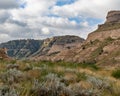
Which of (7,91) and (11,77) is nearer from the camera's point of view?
(7,91)

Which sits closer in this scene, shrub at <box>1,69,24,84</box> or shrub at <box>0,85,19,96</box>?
shrub at <box>0,85,19,96</box>

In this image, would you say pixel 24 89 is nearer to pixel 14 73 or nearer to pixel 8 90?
pixel 8 90

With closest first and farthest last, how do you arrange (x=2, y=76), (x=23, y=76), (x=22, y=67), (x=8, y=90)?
(x=8, y=90)
(x=2, y=76)
(x=23, y=76)
(x=22, y=67)

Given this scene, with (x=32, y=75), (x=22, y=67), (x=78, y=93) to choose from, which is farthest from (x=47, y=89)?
(x=22, y=67)

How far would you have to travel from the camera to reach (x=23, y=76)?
1327cm

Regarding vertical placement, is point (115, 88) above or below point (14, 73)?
below

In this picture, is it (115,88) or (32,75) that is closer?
(115,88)

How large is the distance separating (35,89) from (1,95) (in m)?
1.89

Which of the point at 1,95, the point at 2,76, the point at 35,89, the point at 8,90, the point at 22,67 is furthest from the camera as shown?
the point at 22,67

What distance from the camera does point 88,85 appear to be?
12719mm

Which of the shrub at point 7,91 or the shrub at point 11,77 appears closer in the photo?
the shrub at point 7,91

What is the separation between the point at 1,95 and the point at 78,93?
3.19 metres

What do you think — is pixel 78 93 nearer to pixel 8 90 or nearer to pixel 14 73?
pixel 8 90

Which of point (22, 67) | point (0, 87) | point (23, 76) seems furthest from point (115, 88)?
point (22, 67)
